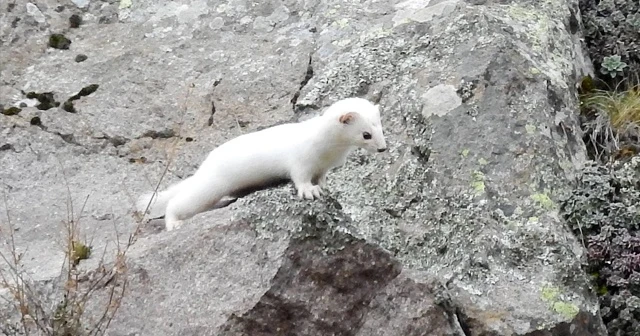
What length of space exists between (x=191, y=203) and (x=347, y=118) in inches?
34.7

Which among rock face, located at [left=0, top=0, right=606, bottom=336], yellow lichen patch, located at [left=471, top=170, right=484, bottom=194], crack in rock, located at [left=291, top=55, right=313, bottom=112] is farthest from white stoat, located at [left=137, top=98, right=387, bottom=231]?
crack in rock, located at [left=291, top=55, right=313, bottom=112]

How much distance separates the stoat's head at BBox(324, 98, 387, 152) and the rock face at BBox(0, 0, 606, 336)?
10.9 inches

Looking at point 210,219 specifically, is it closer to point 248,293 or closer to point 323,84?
point 248,293

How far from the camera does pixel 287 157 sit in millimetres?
4430

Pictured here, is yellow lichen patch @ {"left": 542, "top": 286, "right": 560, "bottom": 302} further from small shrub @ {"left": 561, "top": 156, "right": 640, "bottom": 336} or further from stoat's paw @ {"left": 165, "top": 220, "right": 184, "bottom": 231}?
stoat's paw @ {"left": 165, "top": 220, "right": 184, "bottom": 231}

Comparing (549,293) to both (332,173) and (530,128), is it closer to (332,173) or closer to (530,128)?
(530,128)

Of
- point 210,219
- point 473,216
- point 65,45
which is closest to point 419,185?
point 473,216

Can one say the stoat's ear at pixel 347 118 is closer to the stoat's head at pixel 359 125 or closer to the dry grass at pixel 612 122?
the stoat's head at pixel 359 125

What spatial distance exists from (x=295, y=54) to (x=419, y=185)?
4.90 feet

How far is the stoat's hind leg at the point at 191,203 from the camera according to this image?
4.62m

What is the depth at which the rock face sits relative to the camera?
4.13 m

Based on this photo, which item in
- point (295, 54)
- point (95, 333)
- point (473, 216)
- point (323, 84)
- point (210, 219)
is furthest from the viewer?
point (295, 54)

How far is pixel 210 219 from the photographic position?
4.28 metres

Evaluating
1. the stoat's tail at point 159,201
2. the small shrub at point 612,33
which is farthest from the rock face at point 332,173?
the small shrub at point 612,33
